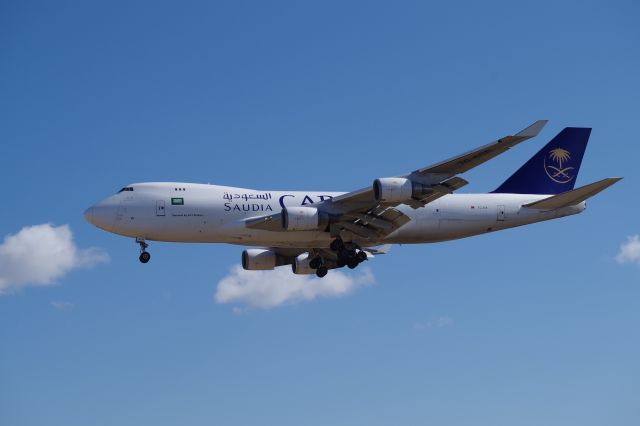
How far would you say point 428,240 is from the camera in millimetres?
49688

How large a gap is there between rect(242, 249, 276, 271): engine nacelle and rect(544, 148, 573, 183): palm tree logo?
15.1 metres

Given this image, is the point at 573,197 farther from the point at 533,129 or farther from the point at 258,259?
the point at 258,259

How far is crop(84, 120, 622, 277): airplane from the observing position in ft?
144

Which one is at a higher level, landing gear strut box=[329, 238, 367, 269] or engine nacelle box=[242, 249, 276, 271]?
engine nacelle box=[242, 249, 276, 271]

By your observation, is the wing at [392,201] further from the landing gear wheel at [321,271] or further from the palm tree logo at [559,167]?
the palm tree logo at [559,167]

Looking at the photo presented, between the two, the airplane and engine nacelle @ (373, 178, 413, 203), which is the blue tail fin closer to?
the airplane

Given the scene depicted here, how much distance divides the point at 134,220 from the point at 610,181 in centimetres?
2146

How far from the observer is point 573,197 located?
158 feet

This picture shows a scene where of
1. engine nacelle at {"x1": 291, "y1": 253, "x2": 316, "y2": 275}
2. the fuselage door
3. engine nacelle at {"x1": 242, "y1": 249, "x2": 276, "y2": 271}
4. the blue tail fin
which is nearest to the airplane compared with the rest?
the fuselage door

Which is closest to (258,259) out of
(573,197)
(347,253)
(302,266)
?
(302,266)

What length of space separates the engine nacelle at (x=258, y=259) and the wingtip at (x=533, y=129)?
17605 millimetres

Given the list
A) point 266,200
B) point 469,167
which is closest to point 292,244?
point 266,200

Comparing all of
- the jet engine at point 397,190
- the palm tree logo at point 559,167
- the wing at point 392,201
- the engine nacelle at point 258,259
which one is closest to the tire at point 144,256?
the wing at point 392,201

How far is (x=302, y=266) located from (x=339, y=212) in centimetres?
751
